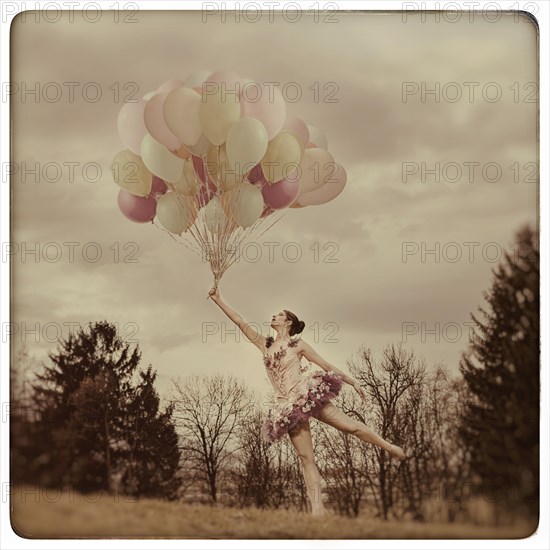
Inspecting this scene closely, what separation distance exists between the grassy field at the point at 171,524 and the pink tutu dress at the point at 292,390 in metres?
0.41

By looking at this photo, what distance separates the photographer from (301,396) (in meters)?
3.85

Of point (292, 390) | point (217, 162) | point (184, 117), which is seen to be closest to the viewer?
point (184, 117)

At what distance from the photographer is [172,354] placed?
3.85 meters

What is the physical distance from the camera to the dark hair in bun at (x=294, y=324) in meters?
3.88

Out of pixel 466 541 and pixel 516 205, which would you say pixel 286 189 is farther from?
pixel 466 541

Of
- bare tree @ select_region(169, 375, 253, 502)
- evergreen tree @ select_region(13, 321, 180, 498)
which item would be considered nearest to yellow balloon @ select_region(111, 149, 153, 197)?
evergreen tree @ select_region(13, 321, 180, 498)

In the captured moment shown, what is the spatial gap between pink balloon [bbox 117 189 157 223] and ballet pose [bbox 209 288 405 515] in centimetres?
56

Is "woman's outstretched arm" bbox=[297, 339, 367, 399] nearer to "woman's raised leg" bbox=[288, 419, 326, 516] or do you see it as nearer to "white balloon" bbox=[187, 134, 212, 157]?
"woman's raised leg" bbox=[288, 419, 326, 516]

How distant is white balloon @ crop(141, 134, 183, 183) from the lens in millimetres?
3723

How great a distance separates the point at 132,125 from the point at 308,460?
5.63ft

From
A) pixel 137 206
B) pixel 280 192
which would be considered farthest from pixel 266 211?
pixel 137 206

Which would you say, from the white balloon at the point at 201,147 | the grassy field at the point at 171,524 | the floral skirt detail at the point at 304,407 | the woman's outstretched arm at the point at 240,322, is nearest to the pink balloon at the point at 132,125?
the white balloon at the point at 201,147

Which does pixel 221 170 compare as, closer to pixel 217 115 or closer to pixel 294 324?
pixel 217 115

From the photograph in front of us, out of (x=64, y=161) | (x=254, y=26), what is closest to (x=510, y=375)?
(x=254, y=26)
